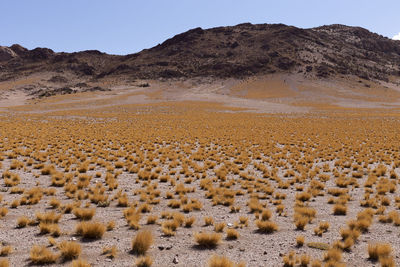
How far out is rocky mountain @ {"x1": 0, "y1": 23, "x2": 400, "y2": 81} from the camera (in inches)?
5635

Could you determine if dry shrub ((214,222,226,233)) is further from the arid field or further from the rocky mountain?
the rocky mountain

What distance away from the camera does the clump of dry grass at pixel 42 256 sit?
5.21m

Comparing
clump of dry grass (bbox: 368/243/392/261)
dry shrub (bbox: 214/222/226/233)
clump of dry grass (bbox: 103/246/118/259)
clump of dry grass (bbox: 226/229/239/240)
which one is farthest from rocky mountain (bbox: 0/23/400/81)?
clump of dry grass (bbox: 103/246/118/259)

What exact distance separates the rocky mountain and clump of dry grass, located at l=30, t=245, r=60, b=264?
448 ft

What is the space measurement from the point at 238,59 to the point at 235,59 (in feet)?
5.17

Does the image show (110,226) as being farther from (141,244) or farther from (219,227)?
(219,227)

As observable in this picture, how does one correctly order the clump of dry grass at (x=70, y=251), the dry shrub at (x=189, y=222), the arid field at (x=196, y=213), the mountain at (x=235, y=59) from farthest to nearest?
the mountain at (x=235, y=59) → the dry shrub at (x=189, y=222) → the arid field at (x=196, y=213) → the clump of dry grass at (x=70, y=251)

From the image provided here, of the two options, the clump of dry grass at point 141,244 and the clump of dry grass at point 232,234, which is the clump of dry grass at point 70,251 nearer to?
the clump of dry grass at point 141,244

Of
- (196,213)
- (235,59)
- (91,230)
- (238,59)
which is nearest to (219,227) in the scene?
(196,213)

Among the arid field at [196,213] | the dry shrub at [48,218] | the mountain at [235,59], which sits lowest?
the arid field at [196,213]

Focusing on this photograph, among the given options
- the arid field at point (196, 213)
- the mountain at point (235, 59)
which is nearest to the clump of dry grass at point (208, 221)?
the arid field at point (196, 213)

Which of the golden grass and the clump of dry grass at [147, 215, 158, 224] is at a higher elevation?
the golden grass

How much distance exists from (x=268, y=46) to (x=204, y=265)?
17022 cm

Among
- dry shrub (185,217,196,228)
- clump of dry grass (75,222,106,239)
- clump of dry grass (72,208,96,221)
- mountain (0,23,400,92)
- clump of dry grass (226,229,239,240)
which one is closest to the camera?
clump of dry grass (75,222,106,239)
